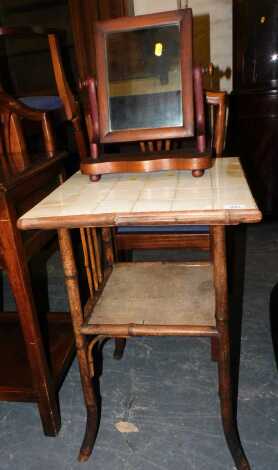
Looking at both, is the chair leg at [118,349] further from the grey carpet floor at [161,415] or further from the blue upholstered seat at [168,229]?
the blue upholstered seat at [168,229]

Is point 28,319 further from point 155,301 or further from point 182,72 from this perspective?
point 182,72

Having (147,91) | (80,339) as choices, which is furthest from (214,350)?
(147,91)

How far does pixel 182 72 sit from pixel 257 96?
1.62m

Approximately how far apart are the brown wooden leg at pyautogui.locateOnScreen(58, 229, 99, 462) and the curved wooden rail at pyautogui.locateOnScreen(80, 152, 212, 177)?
27 cm

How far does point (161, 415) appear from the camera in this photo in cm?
138

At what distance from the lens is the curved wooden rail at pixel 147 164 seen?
3.67 feet

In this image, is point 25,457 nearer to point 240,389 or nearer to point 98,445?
point 98,445

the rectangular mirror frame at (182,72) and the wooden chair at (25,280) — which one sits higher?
the rectangular mirror frame at (182,72)

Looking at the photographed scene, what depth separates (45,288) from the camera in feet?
7.68

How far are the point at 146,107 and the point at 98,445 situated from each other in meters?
1.12

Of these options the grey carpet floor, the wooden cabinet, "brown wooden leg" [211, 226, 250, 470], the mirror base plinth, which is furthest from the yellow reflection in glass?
the wooden cabinet

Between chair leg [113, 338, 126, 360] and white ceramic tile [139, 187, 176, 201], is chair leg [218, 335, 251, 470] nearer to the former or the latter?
white ceramic tile [139, 187, 176, 201]

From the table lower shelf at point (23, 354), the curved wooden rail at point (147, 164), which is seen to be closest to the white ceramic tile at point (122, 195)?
the curved wooden rail at point (147, 164)

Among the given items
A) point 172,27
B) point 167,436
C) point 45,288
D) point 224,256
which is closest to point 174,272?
point 224,256
